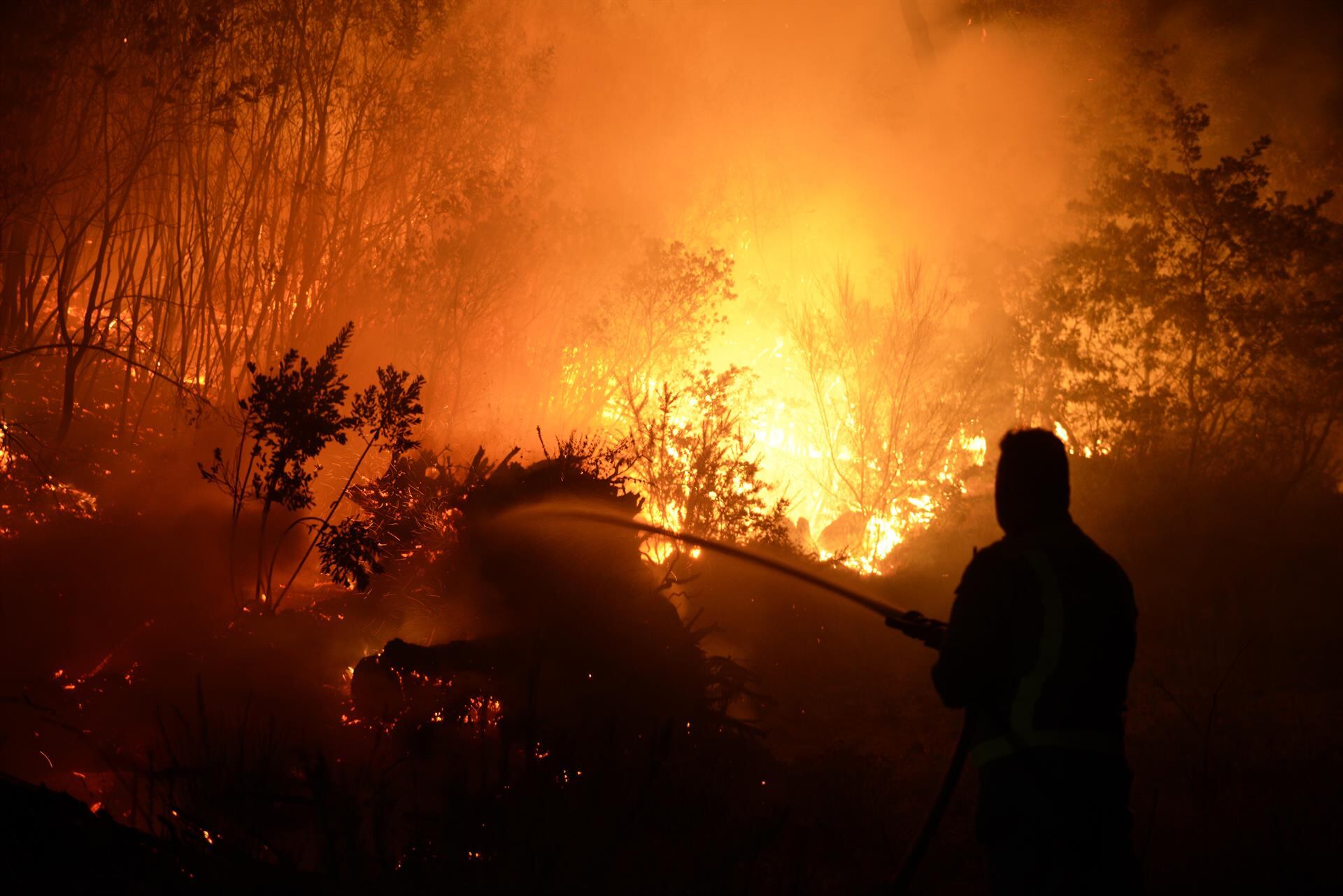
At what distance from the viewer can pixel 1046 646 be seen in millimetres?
2867

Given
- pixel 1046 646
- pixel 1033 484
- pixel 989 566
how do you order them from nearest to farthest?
pixel 1046 646 → pixel 989 566 → pixel 1033 484

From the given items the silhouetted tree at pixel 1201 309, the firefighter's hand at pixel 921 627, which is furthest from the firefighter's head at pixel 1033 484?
the silhouetted tree at pixel 1201 309

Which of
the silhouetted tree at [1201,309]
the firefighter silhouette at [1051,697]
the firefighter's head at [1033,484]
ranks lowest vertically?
the firefighter silhouette at [1051,697]

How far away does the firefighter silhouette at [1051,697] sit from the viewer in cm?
286

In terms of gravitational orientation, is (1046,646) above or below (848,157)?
below

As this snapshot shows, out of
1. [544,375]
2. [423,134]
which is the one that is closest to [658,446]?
[423,134]

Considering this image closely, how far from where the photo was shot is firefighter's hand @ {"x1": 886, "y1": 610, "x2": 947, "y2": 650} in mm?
3520

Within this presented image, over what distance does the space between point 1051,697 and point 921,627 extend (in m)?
0.68

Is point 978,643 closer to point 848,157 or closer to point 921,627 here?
point 921,627

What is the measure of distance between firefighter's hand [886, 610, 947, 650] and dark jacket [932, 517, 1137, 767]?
0.54 metres

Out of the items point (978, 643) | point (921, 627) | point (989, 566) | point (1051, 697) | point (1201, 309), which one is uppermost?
point (1201, 309)

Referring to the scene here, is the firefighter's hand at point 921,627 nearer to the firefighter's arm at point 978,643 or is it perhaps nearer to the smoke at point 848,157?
the firefighter's arm at point 978,643

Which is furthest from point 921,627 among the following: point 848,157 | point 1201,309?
point 848,157

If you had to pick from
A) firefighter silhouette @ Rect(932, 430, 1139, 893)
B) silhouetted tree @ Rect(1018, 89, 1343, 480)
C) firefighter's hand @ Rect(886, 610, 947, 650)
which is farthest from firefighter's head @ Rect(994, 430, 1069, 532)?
silhouetted tree @ Rect(1018, 89, 1343, 480)
